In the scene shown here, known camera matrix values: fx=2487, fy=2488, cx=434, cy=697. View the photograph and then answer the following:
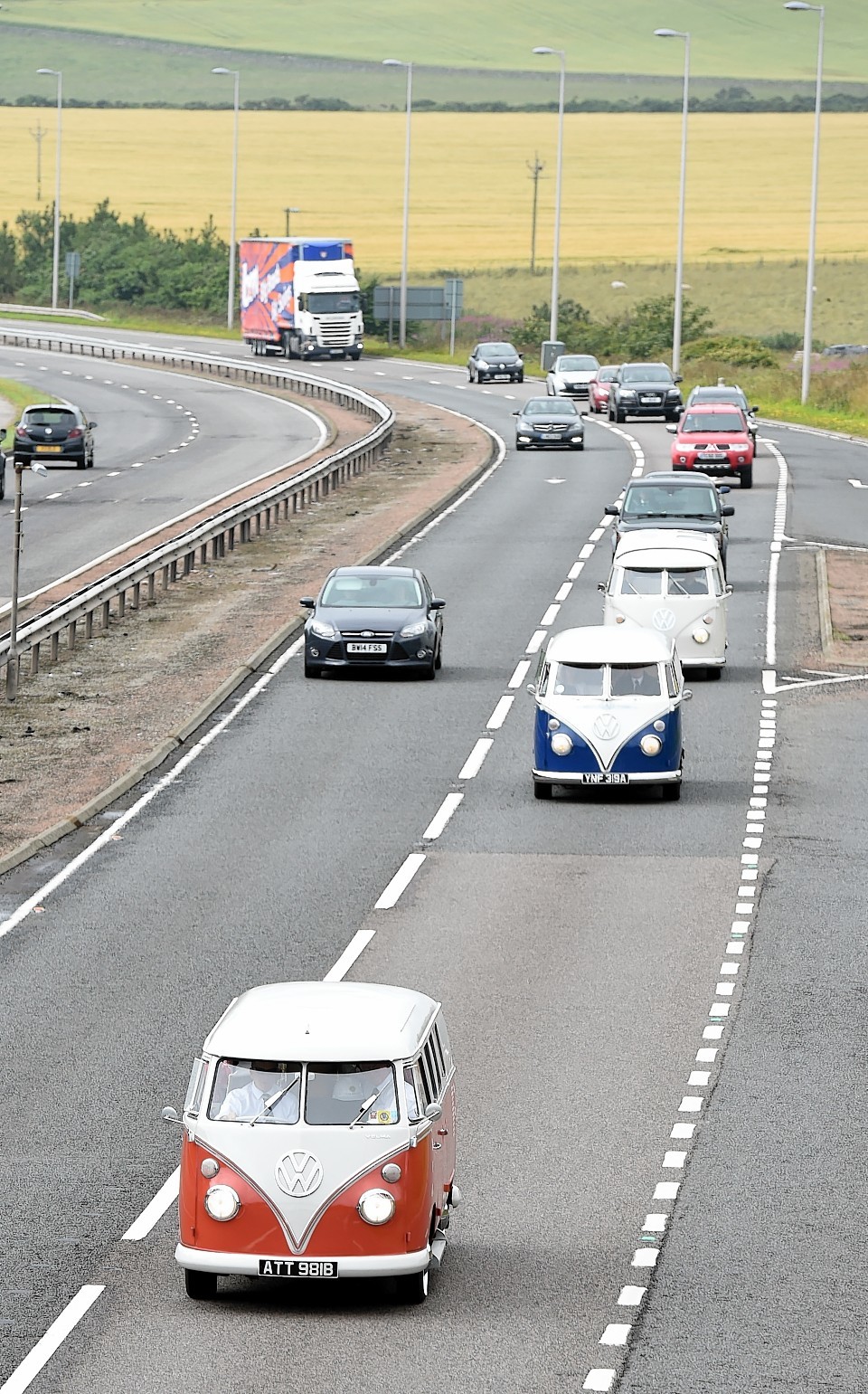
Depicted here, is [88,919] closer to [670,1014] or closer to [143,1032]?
[143,1032]

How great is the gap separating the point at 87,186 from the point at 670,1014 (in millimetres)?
181907

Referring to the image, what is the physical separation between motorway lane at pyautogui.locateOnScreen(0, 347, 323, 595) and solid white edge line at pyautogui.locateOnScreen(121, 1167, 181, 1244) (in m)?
30.1

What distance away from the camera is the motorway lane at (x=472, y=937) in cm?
1452

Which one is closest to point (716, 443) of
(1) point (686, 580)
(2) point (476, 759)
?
(1) point (686, 580)

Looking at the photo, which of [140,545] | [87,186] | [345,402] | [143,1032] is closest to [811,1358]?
[143,1032]

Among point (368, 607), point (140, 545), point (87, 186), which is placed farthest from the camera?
point (87, 186)

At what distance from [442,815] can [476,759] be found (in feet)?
12.1

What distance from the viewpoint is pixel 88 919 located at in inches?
961

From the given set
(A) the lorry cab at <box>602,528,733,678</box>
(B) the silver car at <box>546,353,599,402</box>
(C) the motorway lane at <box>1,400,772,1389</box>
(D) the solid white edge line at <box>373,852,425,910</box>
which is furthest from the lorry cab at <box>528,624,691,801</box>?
(B) the silver car at <box>546,353,599,402</box>

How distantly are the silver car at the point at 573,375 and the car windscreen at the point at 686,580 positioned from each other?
5331cm

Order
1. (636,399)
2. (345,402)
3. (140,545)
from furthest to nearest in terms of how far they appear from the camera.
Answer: (345,402) → (636,399) → (140,545)

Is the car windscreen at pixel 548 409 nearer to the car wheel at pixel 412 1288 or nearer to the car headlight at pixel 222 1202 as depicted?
the car wheel at pixel 412 1288

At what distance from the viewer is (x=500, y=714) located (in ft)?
119

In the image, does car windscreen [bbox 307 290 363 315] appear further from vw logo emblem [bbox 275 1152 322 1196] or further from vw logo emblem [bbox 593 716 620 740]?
vw logo emblem [bbox 275 1152 322 1196]
